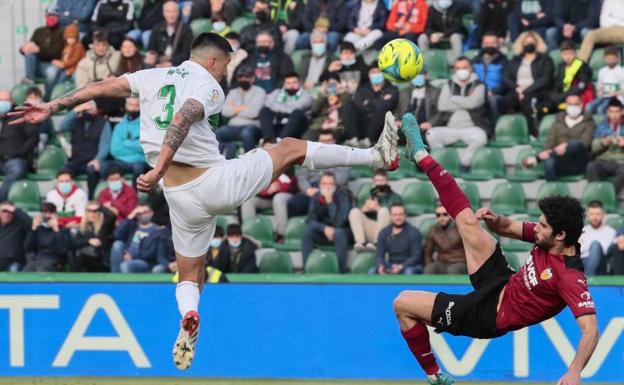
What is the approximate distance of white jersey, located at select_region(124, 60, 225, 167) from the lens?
1022cm

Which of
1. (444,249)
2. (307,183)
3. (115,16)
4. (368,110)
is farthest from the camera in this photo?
(115,16)

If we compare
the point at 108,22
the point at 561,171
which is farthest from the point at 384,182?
the point at 108,22

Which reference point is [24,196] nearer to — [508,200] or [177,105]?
[508,200]

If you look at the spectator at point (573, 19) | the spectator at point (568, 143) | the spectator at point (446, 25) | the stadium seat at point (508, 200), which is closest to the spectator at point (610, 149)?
the spectator at point (568, 143)


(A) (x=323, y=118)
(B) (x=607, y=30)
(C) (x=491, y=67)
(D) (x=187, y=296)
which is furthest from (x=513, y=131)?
(D) (x=187, y=296)

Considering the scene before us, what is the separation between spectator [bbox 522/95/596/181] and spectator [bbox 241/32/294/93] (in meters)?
3.45

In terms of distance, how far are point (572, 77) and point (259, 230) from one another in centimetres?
444

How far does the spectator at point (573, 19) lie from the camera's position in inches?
717

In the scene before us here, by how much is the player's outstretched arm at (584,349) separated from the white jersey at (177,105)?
122 inches

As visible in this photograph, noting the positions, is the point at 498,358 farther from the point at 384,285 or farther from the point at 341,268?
the point at 341,268

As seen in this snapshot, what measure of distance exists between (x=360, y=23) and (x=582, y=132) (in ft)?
11.9

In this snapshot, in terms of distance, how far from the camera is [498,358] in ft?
44.3

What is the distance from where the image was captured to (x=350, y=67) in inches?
691

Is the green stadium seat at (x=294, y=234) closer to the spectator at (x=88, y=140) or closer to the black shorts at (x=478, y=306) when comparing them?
the spectator at (x=88, y=140)
